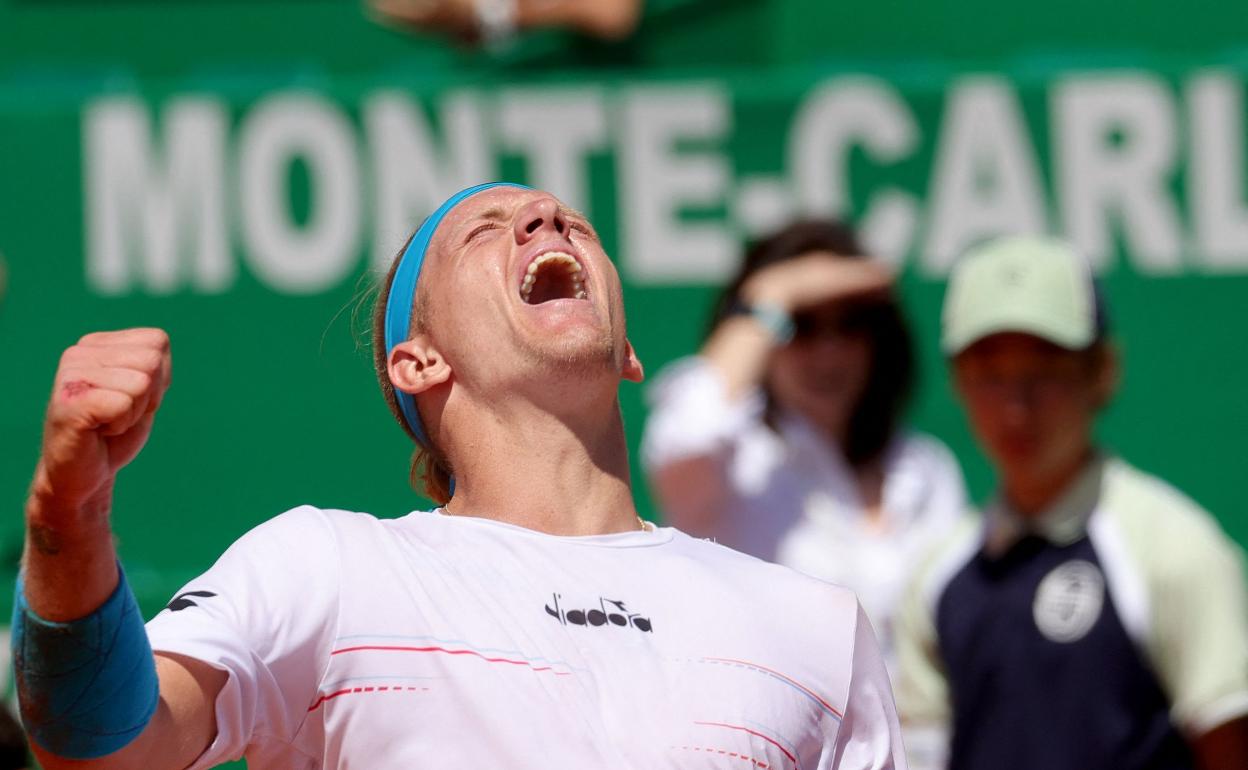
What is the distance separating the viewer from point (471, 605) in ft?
6.58

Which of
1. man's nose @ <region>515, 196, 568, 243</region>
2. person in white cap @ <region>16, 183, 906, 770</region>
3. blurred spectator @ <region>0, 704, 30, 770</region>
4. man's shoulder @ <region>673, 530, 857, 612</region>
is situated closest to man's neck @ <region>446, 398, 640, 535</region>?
person in white cap @ <region>16, 183, 906, 770</region>

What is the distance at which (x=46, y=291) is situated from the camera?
212 inches

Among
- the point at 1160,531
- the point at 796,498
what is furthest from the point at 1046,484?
the point at 796,498

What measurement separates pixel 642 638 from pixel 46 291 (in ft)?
12.4

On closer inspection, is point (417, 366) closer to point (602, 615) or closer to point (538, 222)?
point (538, 222)

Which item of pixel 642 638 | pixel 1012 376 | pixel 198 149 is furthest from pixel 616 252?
pixel 642 638

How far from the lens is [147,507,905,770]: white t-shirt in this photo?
190 centimetres

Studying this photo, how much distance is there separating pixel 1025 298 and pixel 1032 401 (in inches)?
8.5

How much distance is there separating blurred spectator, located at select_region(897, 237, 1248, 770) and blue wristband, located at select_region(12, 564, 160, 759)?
1.93 m

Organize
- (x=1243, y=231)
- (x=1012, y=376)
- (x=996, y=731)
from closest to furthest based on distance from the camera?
1. (x=996, y=731)
2. (x=1012, y=376)
3. (x=1243, y=231)

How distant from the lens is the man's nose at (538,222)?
2.36 meters

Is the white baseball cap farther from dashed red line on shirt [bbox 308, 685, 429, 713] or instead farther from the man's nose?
dashed red line on shirt [bbox 308, 685, 429, 713]

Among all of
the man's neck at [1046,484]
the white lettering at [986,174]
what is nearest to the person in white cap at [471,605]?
the man's neck at [1046,484]

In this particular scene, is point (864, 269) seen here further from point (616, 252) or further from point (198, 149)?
point (198, 149)
